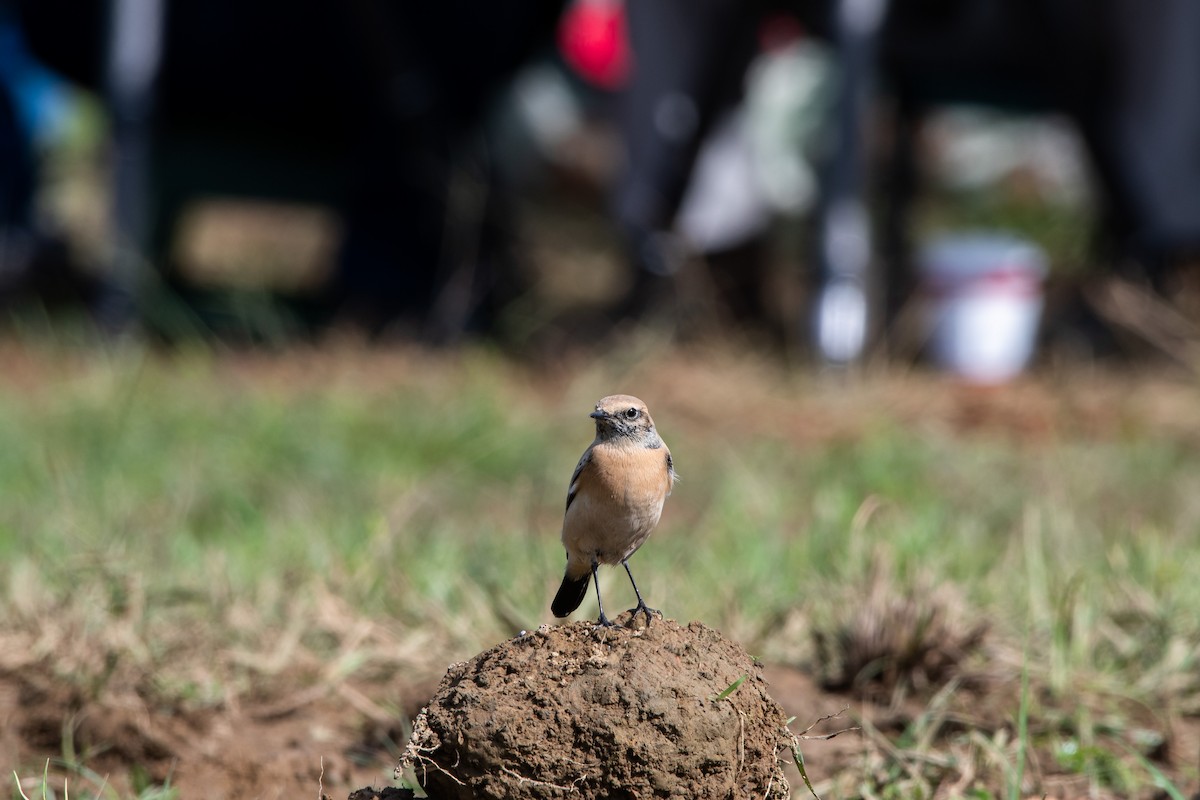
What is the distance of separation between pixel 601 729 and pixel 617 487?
0.39 metres

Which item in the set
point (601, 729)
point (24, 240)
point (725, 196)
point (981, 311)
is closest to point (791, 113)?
point (725, 196)

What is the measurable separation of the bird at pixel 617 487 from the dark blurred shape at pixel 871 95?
364 centimetres

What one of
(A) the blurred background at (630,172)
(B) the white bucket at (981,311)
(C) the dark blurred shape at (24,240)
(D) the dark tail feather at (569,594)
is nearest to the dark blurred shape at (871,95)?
(A) the blurred background at (630,172)

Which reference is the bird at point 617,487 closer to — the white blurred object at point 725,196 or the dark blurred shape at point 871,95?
the dark blurred shape at point 871,95

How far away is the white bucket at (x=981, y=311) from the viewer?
21.3 feet

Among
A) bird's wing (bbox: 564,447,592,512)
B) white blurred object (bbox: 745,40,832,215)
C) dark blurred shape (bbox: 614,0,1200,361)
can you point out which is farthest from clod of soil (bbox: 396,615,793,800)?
white blurred object (bbox: 745,40,832,215)

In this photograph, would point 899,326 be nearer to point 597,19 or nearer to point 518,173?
point 597,19

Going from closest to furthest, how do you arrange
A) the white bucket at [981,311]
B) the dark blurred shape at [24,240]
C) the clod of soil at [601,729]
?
the clod of soil at [601,729] → the white bucket at [981,311] → the dark blurred shape at [24,240]

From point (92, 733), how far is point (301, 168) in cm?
550

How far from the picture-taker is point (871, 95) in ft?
21.0

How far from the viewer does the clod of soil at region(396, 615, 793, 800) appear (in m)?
1.84

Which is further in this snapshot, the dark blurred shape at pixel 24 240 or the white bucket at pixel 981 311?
the dark blurred shape at pixel 24 240

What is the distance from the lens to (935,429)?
5.19 meters

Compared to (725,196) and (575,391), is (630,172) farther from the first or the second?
(575,391)
